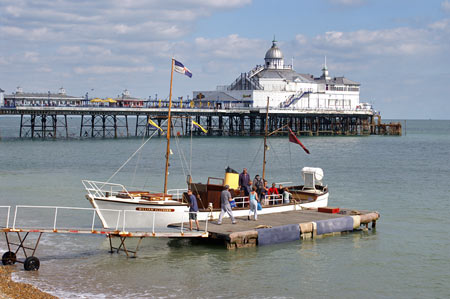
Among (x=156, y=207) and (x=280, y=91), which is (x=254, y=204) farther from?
(x=280, y=91)

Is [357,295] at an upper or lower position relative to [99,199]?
lower

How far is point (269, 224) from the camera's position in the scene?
27172 millimetres

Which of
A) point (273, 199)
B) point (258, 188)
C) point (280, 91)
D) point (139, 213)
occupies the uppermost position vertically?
point (280, 91)

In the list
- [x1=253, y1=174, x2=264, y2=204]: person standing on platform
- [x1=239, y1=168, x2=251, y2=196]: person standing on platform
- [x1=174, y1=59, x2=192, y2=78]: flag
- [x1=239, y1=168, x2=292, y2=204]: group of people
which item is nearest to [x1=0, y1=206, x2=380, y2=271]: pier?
[x1=239, y1=168, x2=292, y2=204]: group of people

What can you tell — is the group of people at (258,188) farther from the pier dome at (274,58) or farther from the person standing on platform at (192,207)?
the pier dome at (274,58)

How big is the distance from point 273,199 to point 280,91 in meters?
92.0

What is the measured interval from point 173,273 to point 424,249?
10736mm

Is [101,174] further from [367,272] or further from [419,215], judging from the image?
[367,272]

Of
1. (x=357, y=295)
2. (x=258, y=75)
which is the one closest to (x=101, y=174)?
(x=357, y=295)

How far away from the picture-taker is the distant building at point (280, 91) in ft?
395

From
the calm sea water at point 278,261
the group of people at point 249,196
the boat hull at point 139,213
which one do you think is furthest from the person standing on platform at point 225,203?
the calm sea water at point 278,261

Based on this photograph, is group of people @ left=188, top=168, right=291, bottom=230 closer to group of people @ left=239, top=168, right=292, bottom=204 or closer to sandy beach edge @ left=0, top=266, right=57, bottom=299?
group of people @ left=239, top=168, right=292, bottom=204

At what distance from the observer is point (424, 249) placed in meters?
27.0

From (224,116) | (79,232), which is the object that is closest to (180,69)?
(79,232)
